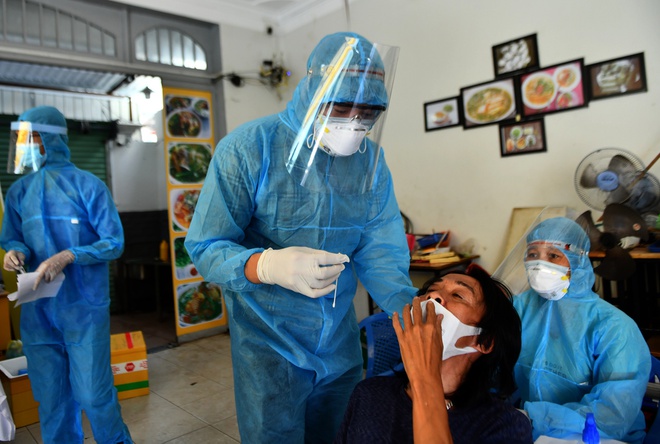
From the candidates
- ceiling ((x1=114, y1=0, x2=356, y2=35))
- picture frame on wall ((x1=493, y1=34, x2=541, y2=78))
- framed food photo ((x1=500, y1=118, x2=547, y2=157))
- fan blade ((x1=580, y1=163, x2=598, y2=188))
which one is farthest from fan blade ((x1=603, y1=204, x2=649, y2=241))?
ceiling ((x1=114, y1=0, x2=356, y2=35))

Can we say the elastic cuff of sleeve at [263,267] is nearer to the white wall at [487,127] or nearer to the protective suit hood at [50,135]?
the protective suit hood at [50,135]

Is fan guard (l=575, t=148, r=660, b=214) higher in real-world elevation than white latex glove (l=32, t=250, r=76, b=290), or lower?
higher

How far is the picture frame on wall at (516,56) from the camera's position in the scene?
126 inches

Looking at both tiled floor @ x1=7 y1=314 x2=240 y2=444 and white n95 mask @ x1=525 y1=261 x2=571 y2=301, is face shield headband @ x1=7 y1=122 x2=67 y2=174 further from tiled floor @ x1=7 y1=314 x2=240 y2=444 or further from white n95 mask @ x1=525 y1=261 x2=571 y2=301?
white n95 mask @ x1=525 y1=261 x2=571 y2=301

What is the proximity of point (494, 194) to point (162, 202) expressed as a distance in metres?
4.63

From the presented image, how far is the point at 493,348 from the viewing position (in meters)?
1.20

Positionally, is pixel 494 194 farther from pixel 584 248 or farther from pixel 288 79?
pixel 288 79

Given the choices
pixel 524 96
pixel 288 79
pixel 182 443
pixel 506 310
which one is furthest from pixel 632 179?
pixel 288 79

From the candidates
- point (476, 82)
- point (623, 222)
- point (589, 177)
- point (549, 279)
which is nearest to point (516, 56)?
point (476, 82)

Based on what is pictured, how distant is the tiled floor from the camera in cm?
265

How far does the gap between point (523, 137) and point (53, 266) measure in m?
3.04

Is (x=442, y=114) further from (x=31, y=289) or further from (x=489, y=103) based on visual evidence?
(x=31, y=289)

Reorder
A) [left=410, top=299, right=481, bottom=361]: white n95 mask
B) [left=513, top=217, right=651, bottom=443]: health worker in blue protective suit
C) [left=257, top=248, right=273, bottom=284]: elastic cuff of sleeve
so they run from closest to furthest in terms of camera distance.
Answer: [left=257, top=248, right=273, bottom=284]: elastic cuff of sleeve < [left=410, top=299, right=481, bottom=361]: white n95 mask < [left=513, top=217, right=651, bottom=443]: health worker in blue protective suit

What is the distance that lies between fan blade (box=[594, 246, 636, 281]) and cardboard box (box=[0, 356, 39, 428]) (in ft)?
11.0
